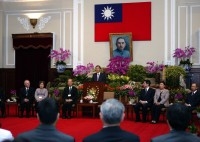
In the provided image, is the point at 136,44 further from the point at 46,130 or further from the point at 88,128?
the point at 46,130

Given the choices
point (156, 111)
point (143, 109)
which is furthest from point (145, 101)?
point (156, 111)

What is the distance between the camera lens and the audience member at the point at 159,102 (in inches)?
359

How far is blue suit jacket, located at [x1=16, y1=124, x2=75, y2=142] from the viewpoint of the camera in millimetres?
2422

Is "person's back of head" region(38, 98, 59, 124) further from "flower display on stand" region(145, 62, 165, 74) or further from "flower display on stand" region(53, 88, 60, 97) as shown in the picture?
"flower display on stand" region(145, 62, 165, 74)

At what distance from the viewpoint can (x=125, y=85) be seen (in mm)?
10734

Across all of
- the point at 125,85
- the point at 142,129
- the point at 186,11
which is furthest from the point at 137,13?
the point at 142,129

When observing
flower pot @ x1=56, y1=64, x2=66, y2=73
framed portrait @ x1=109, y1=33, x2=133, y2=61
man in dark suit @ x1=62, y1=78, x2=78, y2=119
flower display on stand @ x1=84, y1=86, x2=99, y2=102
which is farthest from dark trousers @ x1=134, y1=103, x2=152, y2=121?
flower pot @ x1=56, y1=64, x2=66, y2=73

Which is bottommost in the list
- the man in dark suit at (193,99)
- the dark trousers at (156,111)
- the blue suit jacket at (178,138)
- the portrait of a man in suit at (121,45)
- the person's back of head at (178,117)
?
the dark trousers at (156,111)

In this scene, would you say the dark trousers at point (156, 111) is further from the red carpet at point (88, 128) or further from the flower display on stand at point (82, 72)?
the flower display on stand at point (82, 72)

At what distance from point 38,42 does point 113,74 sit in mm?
3890

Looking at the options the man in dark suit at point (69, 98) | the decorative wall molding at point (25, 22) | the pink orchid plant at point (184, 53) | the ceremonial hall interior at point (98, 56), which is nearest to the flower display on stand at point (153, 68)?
the ceremonial hall interior at point (98, 56)

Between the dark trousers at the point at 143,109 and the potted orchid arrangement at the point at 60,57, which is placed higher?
the potted orchid arrangement at the point at 60,57

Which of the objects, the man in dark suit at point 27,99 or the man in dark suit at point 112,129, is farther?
the man in dark suit at point 27,99

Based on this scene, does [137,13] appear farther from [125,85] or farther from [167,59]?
[125,85]
